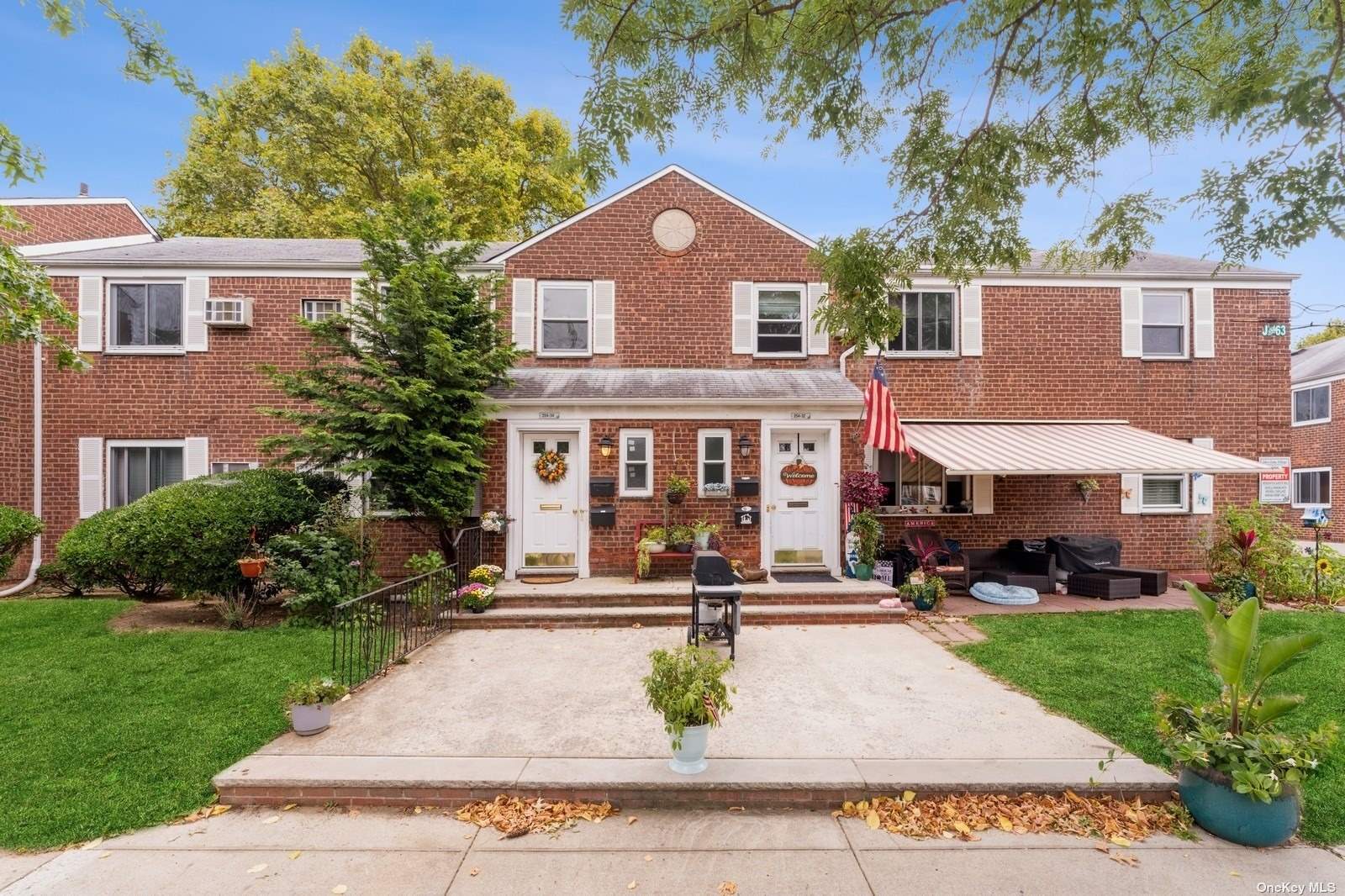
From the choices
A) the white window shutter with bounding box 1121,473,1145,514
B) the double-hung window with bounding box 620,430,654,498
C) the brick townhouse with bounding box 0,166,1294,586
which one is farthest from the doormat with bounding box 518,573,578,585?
the white window shutter with bounding box 1121,473,1145,514

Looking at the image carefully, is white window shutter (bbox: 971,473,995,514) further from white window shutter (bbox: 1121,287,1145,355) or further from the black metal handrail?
the black metal handrail

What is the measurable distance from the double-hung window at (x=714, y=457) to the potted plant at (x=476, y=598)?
4023 millimetres

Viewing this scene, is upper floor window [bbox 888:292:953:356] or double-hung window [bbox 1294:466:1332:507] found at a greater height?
upper floor window [bbox 888:292:953:356]

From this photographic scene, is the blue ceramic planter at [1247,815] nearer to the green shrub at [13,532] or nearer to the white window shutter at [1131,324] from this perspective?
the white window shutter at [1131,324]

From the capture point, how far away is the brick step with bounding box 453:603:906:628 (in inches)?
326

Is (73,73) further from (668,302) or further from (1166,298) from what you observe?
(1166,298)

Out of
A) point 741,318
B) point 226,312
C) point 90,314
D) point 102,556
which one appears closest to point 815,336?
point 741,318

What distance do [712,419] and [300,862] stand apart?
7964 millimetres

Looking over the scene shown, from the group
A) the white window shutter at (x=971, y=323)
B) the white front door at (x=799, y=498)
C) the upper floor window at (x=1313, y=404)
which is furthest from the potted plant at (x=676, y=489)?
the upper floor window at (x=1313, y=404)

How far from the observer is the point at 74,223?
12.1m

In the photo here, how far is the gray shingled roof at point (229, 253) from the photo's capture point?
11.0m

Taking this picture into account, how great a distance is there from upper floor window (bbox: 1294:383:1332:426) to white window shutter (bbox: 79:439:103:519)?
34.6 m

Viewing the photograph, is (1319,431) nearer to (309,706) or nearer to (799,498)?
(799,498)

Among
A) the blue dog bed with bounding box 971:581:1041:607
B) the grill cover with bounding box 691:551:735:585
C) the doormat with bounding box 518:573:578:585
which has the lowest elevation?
the blue dog bed with bounding box 971:581:1041:607
